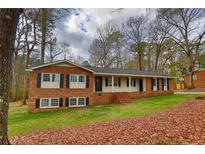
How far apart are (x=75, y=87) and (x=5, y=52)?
1243cm

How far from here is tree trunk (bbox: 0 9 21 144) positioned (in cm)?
329

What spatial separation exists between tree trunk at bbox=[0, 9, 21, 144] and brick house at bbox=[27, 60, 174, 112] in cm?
1092

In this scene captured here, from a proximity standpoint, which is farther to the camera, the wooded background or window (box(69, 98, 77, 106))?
the wooded background

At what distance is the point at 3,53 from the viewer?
3.35 meters

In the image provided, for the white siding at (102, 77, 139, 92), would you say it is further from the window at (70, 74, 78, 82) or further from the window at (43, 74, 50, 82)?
the window at (43, 74, 50, 82)

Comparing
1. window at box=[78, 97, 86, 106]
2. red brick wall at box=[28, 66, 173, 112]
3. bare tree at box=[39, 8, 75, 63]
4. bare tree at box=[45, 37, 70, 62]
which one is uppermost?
bare tree at box=[39, 8, 75, 63]

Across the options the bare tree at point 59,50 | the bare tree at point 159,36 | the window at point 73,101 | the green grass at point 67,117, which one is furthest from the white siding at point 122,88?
the bare tree at point 59,50

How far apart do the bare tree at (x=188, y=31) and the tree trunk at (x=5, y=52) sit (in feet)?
77.4

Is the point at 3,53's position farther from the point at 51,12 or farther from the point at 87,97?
the point at 51,12

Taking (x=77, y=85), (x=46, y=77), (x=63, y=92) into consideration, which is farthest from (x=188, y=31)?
(x=46, y=77)

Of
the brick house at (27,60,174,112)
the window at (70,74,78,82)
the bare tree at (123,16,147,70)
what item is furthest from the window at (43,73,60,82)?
→ the bare tree at (123,16,147,70)

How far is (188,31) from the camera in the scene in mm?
25422

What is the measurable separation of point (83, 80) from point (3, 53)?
1281 cm
